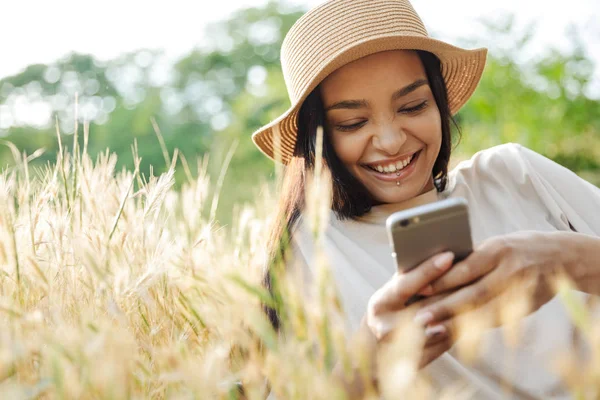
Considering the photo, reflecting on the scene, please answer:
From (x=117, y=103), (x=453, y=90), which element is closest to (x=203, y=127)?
(x=117, y=103)

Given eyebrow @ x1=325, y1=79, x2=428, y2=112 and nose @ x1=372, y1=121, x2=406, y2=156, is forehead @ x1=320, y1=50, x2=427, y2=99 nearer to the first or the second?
eyebrow @ x1=325, y1=79, x2=428, y2=112

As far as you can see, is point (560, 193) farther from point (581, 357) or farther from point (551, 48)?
point (551, 48)

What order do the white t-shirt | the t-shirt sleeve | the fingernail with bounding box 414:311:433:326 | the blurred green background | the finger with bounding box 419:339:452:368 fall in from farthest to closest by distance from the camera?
the blurred green background < the t-shirt sleeve < the white t-shirt < the finger with bounding box 419:339:452:368 < the fingernail with bounding box 414:311:433:326

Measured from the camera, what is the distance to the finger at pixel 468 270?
114cm

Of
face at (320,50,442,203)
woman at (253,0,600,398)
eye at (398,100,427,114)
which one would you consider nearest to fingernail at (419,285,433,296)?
woman at (253,0,600,398)

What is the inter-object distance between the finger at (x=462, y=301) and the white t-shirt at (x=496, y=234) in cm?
54

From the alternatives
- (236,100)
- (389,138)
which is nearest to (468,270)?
(389,138)

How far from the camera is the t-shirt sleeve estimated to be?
78.2 inches

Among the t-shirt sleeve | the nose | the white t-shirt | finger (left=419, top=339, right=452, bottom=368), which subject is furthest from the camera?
the t-shirt sleeve

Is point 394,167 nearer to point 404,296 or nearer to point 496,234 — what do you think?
point 496,234

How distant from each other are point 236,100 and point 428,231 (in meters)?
16.8

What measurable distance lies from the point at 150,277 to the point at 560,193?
1.41 metres

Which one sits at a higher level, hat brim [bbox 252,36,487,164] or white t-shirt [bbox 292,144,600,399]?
hat brim [bbox 252,36,487,164]

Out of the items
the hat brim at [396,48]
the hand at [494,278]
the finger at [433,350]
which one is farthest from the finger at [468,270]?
the hat brim at [396,48]
